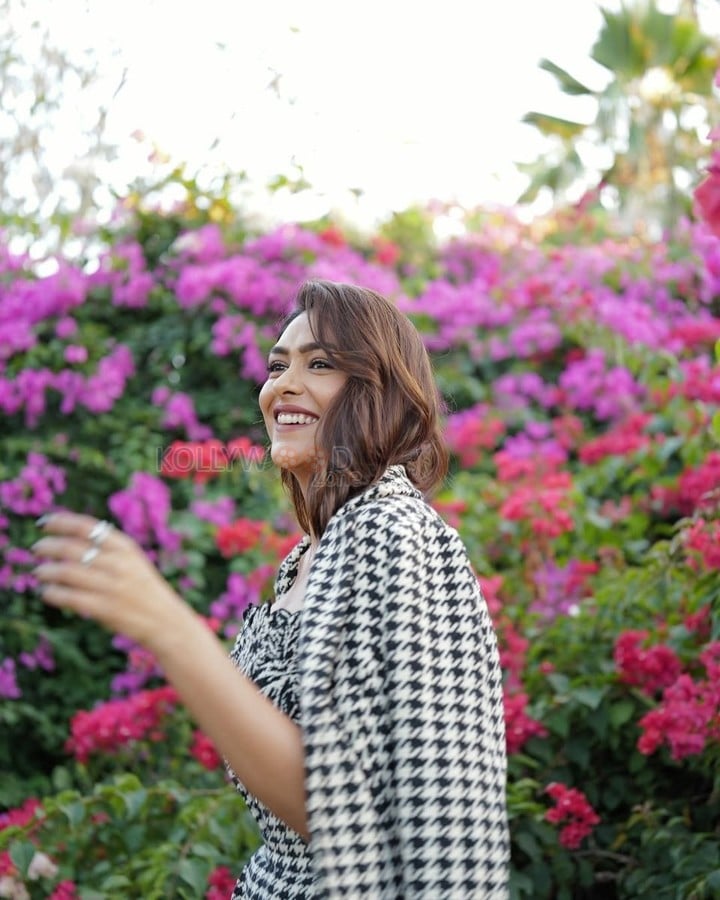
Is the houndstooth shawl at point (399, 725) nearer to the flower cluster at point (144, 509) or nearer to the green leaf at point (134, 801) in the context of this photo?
the green leaf at point (134, 801)

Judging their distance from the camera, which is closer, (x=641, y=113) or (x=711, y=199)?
(x=711, y=199)

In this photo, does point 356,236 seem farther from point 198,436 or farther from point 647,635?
point 647,635

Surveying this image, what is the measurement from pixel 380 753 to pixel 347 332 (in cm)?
61

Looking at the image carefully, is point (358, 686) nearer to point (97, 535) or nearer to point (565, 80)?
point (97, 535)

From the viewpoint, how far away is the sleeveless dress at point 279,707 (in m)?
1.54

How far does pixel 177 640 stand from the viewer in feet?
4.05

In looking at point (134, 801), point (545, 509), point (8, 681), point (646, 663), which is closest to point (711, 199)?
point (646, 663)

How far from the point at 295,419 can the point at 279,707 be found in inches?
16.2

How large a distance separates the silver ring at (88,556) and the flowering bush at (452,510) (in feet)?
4.87

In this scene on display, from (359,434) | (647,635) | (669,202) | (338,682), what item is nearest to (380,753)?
(338,682)

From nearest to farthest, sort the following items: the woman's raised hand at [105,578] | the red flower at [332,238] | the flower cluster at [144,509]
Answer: the woman's raised hand at [105,578]
the flower cluster at [144,509]
the red flower at [332,238]

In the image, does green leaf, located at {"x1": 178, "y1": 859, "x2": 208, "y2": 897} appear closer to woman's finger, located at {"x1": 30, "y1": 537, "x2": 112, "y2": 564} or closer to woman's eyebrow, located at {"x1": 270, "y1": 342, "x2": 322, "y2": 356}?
woman's eyebrow, located at {"x1": 270, "y1": 342, "x2": 322, "y2": 356}

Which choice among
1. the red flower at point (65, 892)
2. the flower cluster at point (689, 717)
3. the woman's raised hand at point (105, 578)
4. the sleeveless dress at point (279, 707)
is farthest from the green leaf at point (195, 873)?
the woman's raised hand at point (105, 578)

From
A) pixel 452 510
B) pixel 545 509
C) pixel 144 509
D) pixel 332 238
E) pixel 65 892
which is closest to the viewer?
pixel 65 892
